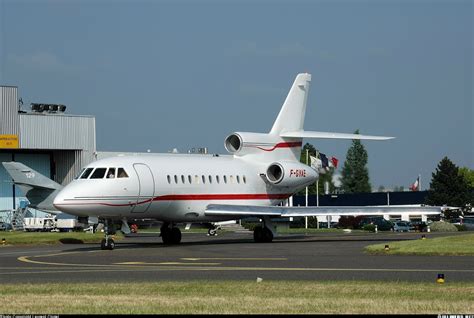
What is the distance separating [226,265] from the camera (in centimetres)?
2836

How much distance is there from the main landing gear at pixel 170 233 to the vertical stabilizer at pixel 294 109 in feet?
27.7

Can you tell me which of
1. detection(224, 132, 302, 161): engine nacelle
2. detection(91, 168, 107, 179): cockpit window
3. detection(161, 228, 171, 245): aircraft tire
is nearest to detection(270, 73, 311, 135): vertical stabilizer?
detection(224, 132, 302, 161): engine nacelle

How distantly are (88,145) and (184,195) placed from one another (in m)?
45.9

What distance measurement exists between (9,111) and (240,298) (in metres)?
68.7

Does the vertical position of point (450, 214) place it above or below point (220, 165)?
below

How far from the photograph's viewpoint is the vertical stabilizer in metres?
50.7

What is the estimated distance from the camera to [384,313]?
15781mm

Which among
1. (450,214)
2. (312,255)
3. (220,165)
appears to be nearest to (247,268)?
(312,255)

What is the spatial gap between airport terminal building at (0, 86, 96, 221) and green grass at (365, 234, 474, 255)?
5514 cm

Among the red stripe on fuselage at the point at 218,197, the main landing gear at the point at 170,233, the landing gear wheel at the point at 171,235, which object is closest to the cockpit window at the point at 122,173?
the red stripe on fuselage at the point at 218,197

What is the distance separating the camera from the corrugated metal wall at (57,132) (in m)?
84.8

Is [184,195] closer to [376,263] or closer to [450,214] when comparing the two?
[376,263]

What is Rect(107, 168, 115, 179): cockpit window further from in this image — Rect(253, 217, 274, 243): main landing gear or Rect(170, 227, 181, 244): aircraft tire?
Rect(253, 217, 274, 243): main landing gear

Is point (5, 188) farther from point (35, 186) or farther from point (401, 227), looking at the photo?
point (401, 227)
